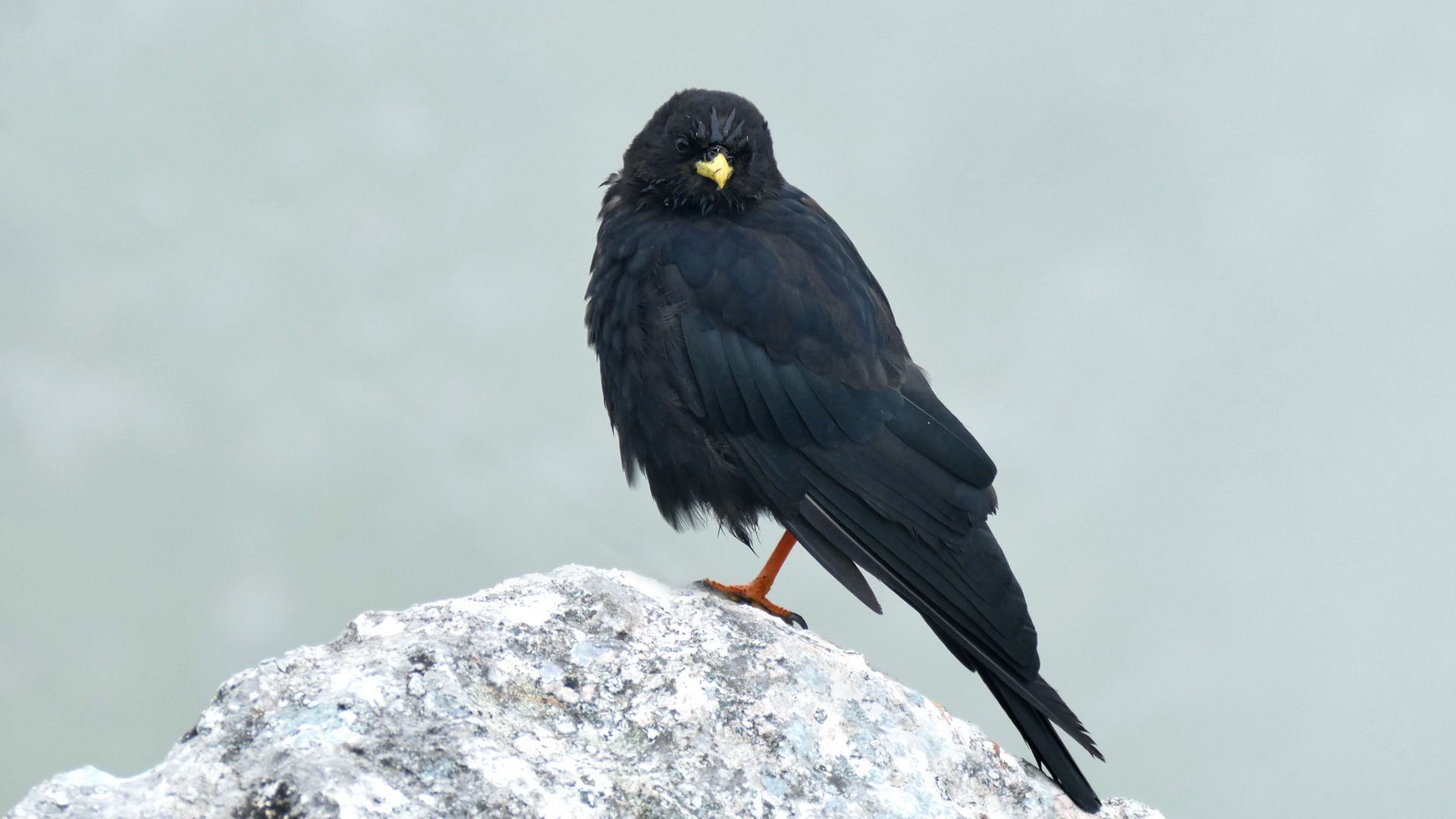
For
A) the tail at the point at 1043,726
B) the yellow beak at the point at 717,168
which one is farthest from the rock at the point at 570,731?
the yellow beak at the point at 717,168

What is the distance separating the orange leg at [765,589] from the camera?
3.87 m

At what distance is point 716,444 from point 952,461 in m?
0.81

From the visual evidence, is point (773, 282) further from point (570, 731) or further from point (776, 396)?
point (570, 731)

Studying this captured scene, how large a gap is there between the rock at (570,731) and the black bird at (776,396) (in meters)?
0.45

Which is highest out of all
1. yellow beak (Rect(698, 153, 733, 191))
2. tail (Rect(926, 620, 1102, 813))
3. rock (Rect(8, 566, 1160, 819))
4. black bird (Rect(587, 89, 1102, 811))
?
yellow beak (Rect(698, 153, 733, 191))

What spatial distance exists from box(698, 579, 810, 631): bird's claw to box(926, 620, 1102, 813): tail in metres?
0.46

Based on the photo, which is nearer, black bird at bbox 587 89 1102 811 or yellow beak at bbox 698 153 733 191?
black bird at bbox 587 89 1102 811

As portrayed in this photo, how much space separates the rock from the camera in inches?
97.4

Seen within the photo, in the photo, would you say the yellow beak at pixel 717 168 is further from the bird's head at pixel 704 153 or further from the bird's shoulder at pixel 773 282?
the bird's shoulder at pixel 773 282

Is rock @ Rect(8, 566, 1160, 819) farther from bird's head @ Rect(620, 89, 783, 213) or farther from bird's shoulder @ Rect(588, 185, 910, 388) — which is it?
bird's head @ Rect(620, 89, 783, 213)

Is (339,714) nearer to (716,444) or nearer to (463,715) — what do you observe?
(463,715)

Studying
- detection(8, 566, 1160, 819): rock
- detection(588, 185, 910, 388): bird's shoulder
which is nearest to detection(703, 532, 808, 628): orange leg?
detection(8, 566, 1160, 819): rock

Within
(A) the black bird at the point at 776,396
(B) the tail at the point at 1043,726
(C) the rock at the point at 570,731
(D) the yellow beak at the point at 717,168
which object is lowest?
(C) the rock at the point at 570,731

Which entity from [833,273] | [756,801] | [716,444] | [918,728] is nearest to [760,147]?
[833,273]
